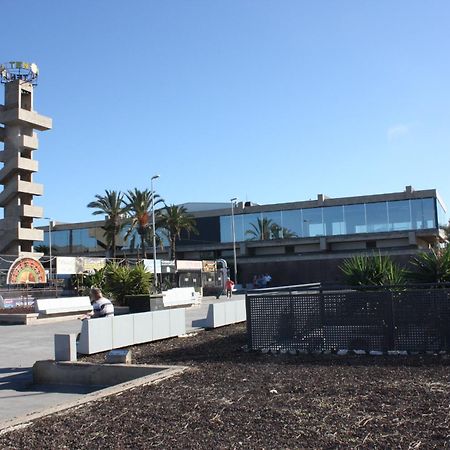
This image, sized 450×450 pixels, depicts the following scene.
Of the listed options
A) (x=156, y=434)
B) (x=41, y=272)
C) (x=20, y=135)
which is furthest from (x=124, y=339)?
(x=20, y=135)

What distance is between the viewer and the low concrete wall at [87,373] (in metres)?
8.67

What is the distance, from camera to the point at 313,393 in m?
6.62

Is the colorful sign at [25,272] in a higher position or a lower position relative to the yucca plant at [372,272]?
higher

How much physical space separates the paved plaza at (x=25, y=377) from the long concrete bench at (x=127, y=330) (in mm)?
1234

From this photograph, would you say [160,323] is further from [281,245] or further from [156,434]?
[281,245]

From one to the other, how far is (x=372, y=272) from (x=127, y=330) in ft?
18.0

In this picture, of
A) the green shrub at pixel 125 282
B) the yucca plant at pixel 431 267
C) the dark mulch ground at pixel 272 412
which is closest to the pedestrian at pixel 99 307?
the dark mulch ground at pixel 272 412

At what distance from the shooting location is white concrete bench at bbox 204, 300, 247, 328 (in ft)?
51.3

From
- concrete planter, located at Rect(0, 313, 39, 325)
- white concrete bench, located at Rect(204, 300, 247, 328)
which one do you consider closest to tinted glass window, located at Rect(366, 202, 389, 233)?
concrete planter, located at Rect(0, 313, 39, 325)

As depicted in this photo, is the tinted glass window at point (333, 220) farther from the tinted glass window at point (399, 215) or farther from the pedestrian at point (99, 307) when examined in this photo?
the pedestrian at point (99, 307)

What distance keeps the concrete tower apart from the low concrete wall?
139ft

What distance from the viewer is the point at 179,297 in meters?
28.6

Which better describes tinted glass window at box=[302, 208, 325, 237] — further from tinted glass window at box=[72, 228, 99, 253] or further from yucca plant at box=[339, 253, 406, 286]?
yucca plant at box=[339, 253, 406, 286]

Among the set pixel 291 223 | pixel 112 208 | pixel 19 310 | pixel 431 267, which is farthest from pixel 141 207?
pixel 431 267
